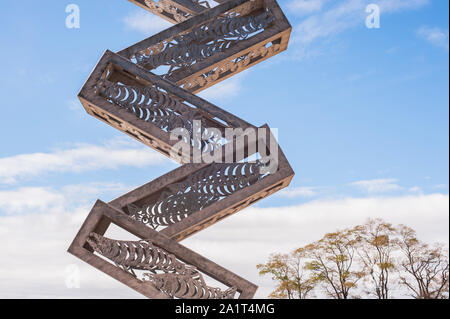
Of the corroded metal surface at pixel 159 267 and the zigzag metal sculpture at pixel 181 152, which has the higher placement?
the zigzag metal sculpture at pixel 181 152

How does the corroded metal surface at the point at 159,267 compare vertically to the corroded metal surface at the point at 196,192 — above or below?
below

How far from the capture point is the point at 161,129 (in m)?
5.13

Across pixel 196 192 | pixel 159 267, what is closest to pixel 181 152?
pixel 196 192

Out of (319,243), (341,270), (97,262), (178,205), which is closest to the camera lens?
(97,262)

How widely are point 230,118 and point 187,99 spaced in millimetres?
559

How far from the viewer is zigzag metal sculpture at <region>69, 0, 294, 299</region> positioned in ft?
15.0

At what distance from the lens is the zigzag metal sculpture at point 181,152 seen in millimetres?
4586

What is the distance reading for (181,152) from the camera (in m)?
5.11

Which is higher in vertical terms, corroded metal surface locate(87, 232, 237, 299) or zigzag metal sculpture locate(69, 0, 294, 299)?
zigzag metal sculpture locate(69, 0, 294, 299)

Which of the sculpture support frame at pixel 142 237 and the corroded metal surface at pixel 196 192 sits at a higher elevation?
the corroded metal surface at pixel 196 192

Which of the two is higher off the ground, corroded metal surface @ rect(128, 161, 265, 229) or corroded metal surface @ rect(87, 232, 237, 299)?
corroded metal surface @ rect(128, 161, 265, 229)
